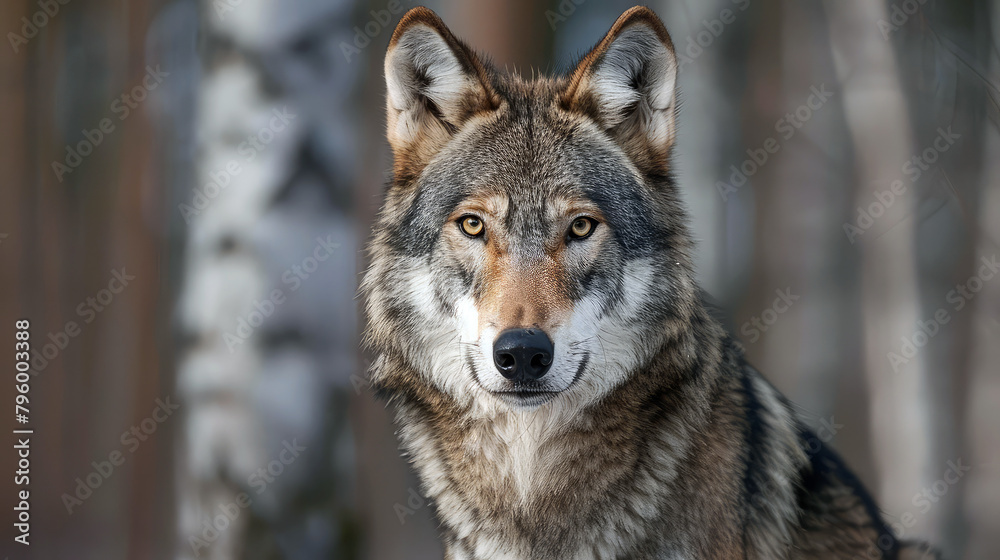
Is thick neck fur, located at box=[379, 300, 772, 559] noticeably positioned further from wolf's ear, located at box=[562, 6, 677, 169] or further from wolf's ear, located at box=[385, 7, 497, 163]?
wolf's ear, located at box=[385, 7, 497, 163]

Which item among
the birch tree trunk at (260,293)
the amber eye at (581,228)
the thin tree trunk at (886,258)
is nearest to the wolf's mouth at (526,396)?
the amber eye at (581,228)

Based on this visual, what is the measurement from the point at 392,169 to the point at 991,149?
5.33m

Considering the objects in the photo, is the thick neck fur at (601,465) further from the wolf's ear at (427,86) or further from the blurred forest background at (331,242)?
the blurred forest background at (331,242)

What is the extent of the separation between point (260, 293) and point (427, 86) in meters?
1.77

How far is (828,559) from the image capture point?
2646mm

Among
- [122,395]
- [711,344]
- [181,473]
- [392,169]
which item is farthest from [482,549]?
[122,395]

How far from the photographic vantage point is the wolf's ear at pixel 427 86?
2.62 m

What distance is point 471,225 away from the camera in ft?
8.24

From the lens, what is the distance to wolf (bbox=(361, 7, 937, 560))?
2400mm

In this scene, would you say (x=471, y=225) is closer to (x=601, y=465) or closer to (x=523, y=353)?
(x=523, y=353)

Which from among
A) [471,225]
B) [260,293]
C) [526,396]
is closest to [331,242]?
[260,293]

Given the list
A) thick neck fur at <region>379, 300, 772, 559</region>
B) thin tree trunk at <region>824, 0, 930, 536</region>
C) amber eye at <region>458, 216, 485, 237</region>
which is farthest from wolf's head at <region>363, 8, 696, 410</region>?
thin tree trunk at <region>824, 0, 930, 536</region>

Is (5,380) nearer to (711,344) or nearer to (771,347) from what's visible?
(711,344)

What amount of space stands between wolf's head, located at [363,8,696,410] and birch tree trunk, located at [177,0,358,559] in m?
1.36
